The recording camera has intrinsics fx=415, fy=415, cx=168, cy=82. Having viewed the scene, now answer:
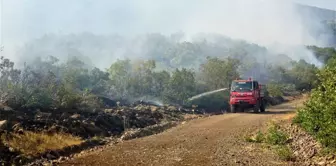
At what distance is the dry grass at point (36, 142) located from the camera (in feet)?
48.7

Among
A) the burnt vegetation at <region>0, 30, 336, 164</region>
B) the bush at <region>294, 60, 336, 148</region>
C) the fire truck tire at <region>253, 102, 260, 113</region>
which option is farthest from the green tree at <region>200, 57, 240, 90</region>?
the bush at <region>294, 60, 336, 148</region>

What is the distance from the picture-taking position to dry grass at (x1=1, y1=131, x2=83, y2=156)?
48.7 ft

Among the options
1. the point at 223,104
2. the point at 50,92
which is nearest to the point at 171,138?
the point at 50,92

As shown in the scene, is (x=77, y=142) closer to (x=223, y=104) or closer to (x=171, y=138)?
(x=171, y=138)

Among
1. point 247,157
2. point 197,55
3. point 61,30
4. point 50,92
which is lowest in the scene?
point 247,157

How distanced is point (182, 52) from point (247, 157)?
4458 inches

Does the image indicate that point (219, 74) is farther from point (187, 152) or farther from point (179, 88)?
point (187, 152)

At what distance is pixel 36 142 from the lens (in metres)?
15.8

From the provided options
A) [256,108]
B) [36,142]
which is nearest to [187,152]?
[36,142]

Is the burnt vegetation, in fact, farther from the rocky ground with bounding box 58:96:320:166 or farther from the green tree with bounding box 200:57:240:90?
the rocky ground with bounding box 58:96:320:166

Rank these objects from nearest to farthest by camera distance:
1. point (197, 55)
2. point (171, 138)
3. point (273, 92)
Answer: point (171, 138) → point (273, 92) → point (197, 55)

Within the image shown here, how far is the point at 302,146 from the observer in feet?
47.8

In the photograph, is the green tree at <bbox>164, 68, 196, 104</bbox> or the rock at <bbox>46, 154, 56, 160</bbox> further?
the green tree at <bbox>164, 68, 196, 104</bbox>

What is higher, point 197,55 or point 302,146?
point 197,55
